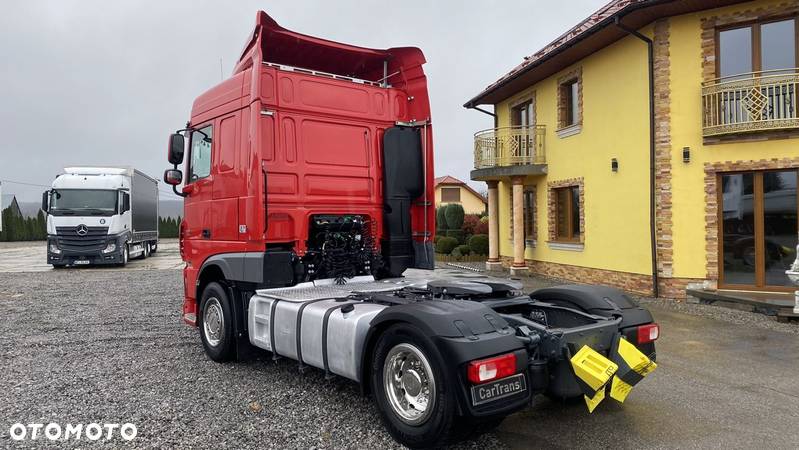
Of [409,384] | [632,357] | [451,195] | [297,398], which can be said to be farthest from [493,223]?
[451,195]

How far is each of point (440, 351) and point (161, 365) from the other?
3.86 meters

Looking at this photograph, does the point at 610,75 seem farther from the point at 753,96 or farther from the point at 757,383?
the point at 757,383

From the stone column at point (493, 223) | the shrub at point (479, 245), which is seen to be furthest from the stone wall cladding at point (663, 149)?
the shrub at point (479, 245)

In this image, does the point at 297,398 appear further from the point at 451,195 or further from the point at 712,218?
the point at 451,195

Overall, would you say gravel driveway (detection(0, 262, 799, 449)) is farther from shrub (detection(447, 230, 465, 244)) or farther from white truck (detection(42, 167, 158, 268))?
shrub (detection(447, 230, 465, 244))

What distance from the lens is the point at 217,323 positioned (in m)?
5.88

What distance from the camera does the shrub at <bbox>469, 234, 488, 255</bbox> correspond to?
2067 cm

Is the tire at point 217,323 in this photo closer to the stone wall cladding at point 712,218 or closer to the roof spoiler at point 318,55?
the roof spoiler at point 318,55

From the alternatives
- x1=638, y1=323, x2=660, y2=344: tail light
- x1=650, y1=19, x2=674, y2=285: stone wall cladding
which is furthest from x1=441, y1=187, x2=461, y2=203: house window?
x1=638, y1=323, x2=660, y2=344: tail light

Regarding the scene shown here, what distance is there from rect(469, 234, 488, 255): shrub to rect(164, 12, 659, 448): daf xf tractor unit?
13.7m

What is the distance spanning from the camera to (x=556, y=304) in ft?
14.7

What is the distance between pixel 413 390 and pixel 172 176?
445 centimetres

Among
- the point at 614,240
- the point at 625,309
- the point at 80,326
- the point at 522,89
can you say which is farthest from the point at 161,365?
the point at 522,89

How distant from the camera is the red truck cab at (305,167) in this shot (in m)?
5.35
